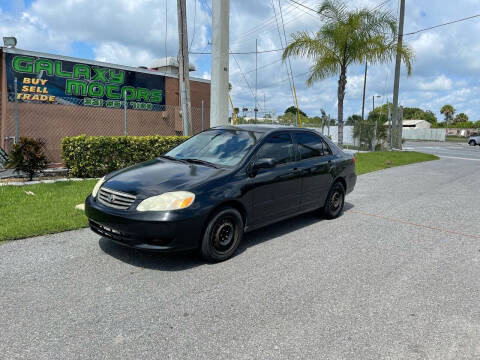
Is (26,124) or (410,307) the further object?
(26,124)

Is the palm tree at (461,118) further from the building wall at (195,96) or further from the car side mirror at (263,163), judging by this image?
the car side mirror at (263,163)

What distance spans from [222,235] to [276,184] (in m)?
1.11

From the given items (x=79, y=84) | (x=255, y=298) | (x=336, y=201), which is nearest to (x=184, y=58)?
(x=79, y=84)

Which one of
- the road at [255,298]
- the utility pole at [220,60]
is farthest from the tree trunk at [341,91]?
the road at [255,298]

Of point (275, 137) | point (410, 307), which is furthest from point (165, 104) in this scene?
point (410, 307)

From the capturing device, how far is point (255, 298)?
3.51 metres

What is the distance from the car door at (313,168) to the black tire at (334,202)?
0.56 ft

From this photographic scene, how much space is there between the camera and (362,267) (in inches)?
170

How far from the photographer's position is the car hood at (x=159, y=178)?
4.11 metres

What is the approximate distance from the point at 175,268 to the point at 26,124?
33.1 ft

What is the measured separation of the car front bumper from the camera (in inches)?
152

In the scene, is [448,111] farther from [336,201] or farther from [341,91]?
[336,201]

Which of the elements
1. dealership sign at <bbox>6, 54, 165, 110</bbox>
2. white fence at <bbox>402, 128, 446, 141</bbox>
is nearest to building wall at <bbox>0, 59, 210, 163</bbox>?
dealership sign at <bbox>6, 54, 165, 110</bbox>

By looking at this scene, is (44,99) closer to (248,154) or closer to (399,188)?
(248,154)
